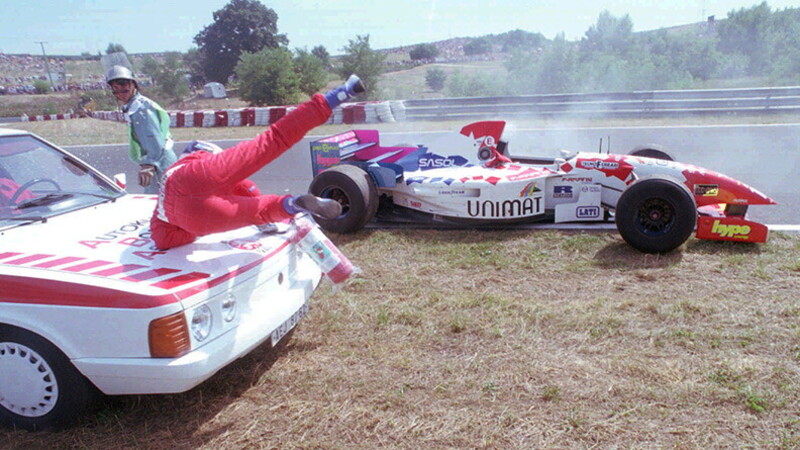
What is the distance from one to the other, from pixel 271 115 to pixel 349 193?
11743 millimetres

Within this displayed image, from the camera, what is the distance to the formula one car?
5.17 metres

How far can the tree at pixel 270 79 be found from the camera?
2159cm

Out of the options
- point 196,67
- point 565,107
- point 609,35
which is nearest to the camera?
point 565,107

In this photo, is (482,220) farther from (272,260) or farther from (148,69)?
(148,69)

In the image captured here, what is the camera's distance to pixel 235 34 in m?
39.8

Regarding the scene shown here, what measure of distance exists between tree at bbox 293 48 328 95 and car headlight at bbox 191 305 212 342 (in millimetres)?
21393

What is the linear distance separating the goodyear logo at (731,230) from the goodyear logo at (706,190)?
0.31m

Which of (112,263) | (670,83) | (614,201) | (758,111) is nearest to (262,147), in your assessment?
(112,263)

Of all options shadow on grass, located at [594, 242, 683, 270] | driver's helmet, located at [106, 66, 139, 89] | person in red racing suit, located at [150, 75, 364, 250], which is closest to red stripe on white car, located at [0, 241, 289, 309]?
person in red racing suit, located at [150, 75, 364, 250]

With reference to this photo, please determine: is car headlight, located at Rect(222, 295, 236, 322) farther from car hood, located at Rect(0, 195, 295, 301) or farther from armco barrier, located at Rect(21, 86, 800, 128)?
armco barrier, located at Rect(21, 86, 800, 128)

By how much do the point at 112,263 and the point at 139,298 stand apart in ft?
1.46

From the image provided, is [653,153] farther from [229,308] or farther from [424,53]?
[424,53]

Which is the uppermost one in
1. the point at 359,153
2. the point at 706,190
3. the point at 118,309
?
the point at 359,153

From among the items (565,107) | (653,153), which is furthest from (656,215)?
(565,107)
